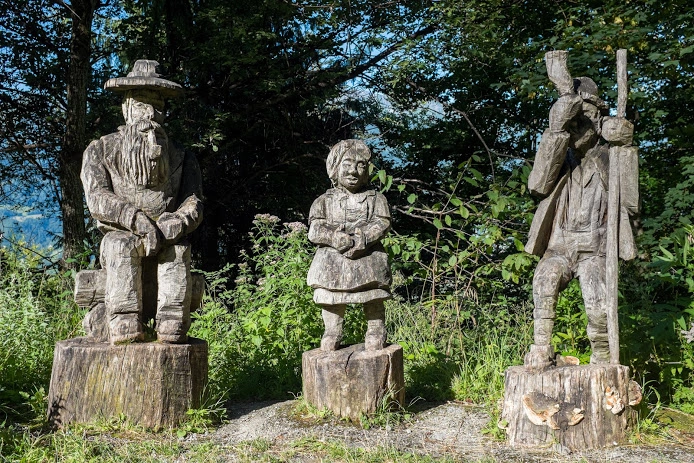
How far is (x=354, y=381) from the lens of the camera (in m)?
4.86

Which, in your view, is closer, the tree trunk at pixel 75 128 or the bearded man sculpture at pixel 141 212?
the bearded man sculpture at pixel 141 212

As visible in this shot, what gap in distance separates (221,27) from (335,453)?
257 inches

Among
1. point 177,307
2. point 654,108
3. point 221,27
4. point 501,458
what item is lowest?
point 501,458

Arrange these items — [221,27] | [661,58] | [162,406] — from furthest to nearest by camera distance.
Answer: [221,27] → [661,58] → [162,406]

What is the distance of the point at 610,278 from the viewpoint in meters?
4.46

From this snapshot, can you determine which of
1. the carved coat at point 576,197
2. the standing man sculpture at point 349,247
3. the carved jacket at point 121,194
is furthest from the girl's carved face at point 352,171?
the carved coat at point 576,197

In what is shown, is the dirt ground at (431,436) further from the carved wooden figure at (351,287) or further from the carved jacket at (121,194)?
the carved jacket at (121,194)

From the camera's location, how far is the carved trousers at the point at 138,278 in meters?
4.80

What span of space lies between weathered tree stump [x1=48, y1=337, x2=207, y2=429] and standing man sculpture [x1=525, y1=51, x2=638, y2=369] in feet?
7.91

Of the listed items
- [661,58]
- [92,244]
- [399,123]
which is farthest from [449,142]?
[92,244]

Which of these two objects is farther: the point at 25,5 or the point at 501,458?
the point at 25,5

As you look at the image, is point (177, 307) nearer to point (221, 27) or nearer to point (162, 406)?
point (162, 406)

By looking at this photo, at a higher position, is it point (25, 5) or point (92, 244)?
point (25, 5)

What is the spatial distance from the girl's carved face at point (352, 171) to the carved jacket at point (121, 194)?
1.04 m
